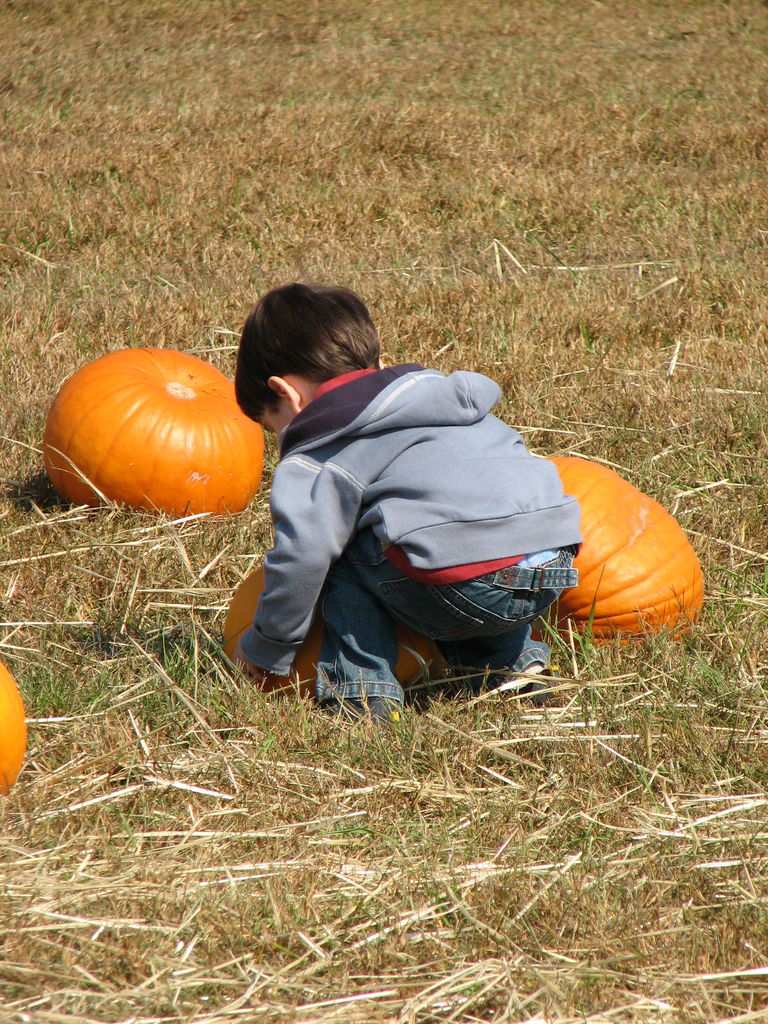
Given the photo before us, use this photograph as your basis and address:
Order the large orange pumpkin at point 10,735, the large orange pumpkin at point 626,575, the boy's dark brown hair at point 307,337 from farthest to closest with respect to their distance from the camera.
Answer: the large orange pumpkin at point 626,575 → the boy's dark brown hair at point 307,337 → the large orange pumpkin at point 10,735

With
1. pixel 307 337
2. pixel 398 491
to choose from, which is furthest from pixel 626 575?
pixel 307 337

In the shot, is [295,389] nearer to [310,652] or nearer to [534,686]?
[310,652]

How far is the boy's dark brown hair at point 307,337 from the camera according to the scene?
333cm

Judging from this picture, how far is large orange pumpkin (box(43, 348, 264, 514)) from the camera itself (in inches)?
179

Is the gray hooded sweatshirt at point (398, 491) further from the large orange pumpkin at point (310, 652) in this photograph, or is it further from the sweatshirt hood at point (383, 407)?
the large orange pumpkin at point (310, 652)

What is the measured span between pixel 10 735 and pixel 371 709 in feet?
3.32

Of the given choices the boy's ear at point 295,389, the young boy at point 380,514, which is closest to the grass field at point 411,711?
the young boy at point 380,514

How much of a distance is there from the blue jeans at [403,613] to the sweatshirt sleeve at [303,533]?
0.12m

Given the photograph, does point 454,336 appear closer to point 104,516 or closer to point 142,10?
point 104,516

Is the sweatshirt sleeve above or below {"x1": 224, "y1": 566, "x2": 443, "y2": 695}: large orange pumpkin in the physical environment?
above

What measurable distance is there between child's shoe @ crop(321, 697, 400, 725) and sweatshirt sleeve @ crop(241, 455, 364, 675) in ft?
0.87

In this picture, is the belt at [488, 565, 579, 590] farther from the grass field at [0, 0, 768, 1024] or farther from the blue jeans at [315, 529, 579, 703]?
the grass field at [0, 0, 768, 1024]

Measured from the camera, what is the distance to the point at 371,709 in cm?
326

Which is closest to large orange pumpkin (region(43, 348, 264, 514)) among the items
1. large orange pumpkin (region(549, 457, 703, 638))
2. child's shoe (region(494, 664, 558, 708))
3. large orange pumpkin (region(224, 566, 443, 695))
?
large orange pumpkin (region(224, 566, 443, 695))
